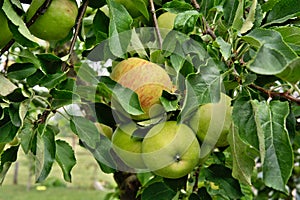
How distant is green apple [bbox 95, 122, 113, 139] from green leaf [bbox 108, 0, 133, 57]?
0.15m

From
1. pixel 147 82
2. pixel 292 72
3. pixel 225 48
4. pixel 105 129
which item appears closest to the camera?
pixel 292 72

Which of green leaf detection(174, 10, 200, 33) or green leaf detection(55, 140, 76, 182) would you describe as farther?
green leaf detection(55, 140, 76, 182)

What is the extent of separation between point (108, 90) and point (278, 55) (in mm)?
271

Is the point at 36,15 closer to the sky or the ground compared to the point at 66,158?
closer to the sky

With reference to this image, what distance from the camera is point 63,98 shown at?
2.51ft

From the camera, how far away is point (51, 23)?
79cm

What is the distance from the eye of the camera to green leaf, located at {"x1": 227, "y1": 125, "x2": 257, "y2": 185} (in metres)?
0.70

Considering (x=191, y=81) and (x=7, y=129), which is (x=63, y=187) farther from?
(x=191, y=81)

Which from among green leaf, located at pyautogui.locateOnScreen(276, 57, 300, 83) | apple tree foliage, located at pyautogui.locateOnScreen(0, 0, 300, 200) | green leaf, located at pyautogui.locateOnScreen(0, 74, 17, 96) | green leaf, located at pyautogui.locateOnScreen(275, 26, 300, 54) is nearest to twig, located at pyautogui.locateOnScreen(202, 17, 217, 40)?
apple tree foliage, located at pyautogui.locateOnScreen(0, 0, 300, 200)

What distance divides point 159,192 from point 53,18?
1.22ft

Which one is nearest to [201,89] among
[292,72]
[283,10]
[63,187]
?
[292,72]

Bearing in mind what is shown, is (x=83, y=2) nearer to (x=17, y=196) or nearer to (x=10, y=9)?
(x=10, y=9)

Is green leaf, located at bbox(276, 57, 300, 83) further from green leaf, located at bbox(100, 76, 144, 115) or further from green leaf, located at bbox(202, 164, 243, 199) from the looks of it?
green leaf, located at bbox(202, 164, 243, 199)

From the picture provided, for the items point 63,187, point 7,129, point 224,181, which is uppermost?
Result: point 7,129
